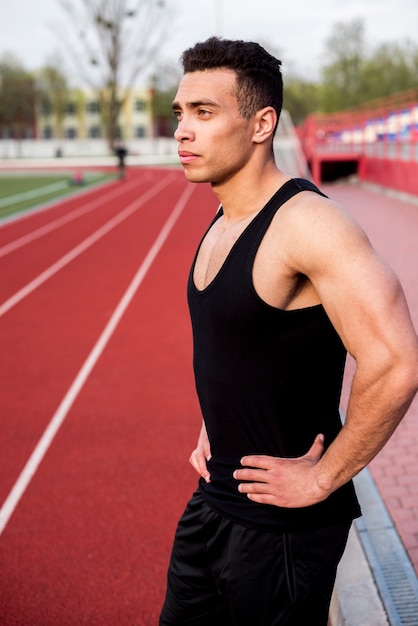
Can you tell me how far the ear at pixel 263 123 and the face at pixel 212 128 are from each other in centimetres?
2

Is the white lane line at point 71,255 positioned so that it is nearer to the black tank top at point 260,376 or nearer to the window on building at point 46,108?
the black tank top at point 260,376

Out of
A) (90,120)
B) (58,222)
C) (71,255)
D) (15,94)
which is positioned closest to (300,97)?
(15,94)

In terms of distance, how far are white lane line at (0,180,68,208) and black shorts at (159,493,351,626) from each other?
21.5 meters

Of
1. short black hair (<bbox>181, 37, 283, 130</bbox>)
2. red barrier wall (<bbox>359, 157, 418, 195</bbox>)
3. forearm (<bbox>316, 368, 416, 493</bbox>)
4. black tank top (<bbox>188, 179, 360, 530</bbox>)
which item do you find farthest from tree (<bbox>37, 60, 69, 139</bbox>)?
forearm (<bbox>316, 368, 416, 493</bbox>)

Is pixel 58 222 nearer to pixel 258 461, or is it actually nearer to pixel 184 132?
pixel 184 132

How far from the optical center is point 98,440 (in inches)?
209

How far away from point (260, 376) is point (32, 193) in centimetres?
2652

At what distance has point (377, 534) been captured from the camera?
361 cm

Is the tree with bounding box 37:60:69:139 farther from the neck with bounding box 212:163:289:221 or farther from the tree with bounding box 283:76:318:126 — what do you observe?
the neck with bounding box 212:163:289:221

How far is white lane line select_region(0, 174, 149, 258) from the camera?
14.6 meters

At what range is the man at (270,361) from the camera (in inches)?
62.3

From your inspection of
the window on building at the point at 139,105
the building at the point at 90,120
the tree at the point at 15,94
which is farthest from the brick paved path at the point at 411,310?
the building at the point at 90,120

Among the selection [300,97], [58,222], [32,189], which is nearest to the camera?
[58,222]

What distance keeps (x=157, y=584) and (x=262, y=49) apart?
268 centimetres
